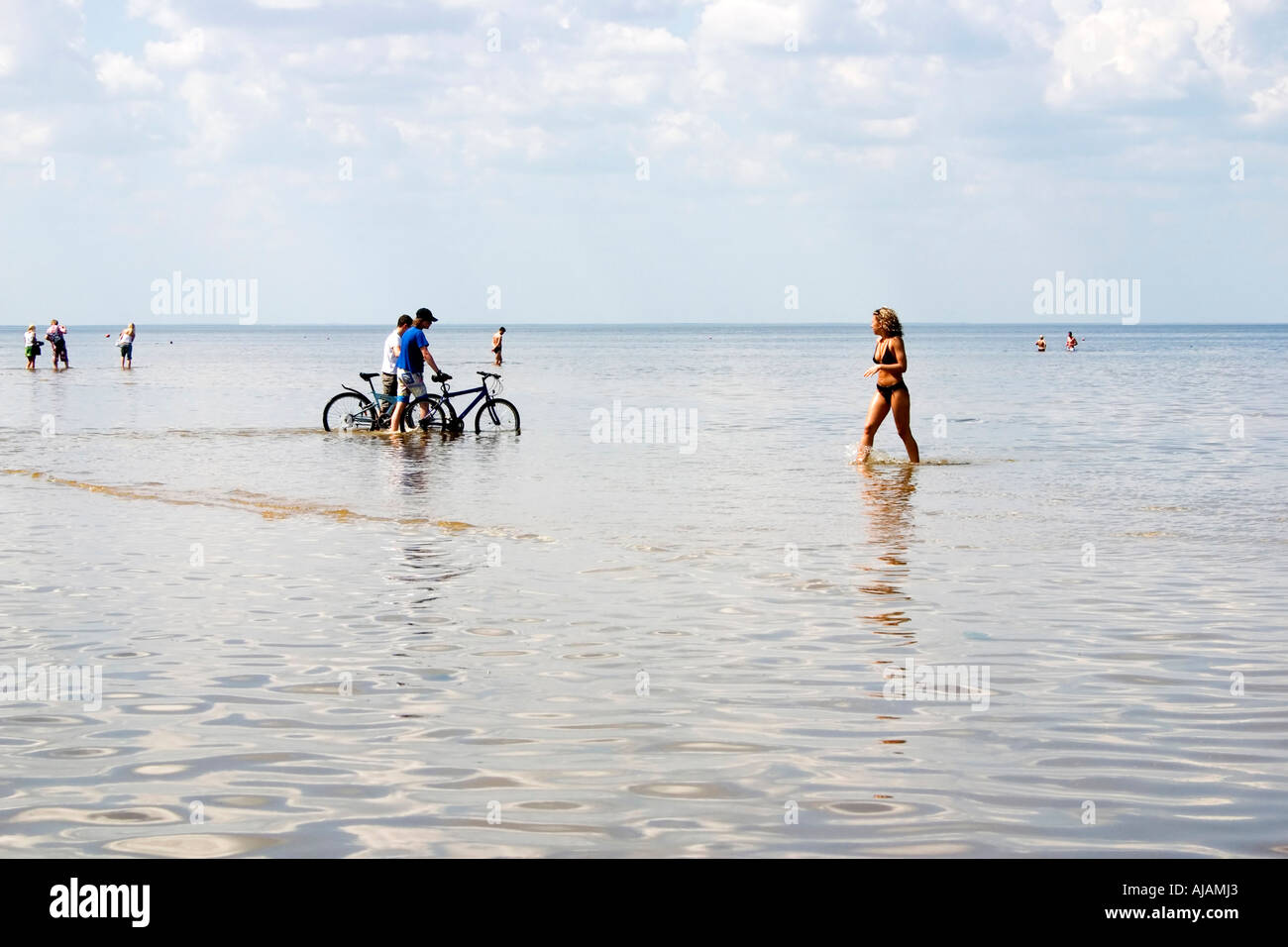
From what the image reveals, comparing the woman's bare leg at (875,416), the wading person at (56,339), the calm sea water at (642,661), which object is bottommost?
the calm sea water at (642,661)

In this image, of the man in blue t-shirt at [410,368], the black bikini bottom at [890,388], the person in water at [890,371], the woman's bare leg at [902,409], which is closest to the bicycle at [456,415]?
the man in blue t-shirt at [410,368]

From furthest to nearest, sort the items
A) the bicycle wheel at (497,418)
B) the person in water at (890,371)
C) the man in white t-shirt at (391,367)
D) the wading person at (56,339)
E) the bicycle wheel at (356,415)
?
the wading person at (56,339) < the bicycle wheel at (497,418) < the bicycle wheel at (356,415) < the man in white t-shirt at (391,367) < the person in water at (890,371)

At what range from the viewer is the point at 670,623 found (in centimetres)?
849

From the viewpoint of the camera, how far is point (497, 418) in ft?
82.0

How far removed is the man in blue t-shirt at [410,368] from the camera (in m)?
23.2

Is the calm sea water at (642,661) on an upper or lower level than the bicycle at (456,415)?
lower

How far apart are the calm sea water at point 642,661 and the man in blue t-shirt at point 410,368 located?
5100mm

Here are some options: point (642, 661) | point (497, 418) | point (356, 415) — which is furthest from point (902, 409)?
point (642, 661)

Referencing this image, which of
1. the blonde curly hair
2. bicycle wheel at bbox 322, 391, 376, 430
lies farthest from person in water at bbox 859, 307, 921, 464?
bicycle wheel at bbox 322, 391, 376, 430

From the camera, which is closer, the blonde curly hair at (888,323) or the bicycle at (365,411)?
the blonde curly hair at (888,323)

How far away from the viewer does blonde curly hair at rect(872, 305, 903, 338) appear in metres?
18.4

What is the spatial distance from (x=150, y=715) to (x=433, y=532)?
637 cm

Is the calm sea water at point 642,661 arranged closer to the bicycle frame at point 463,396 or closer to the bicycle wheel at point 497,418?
the bicycle frame at point 463,396
